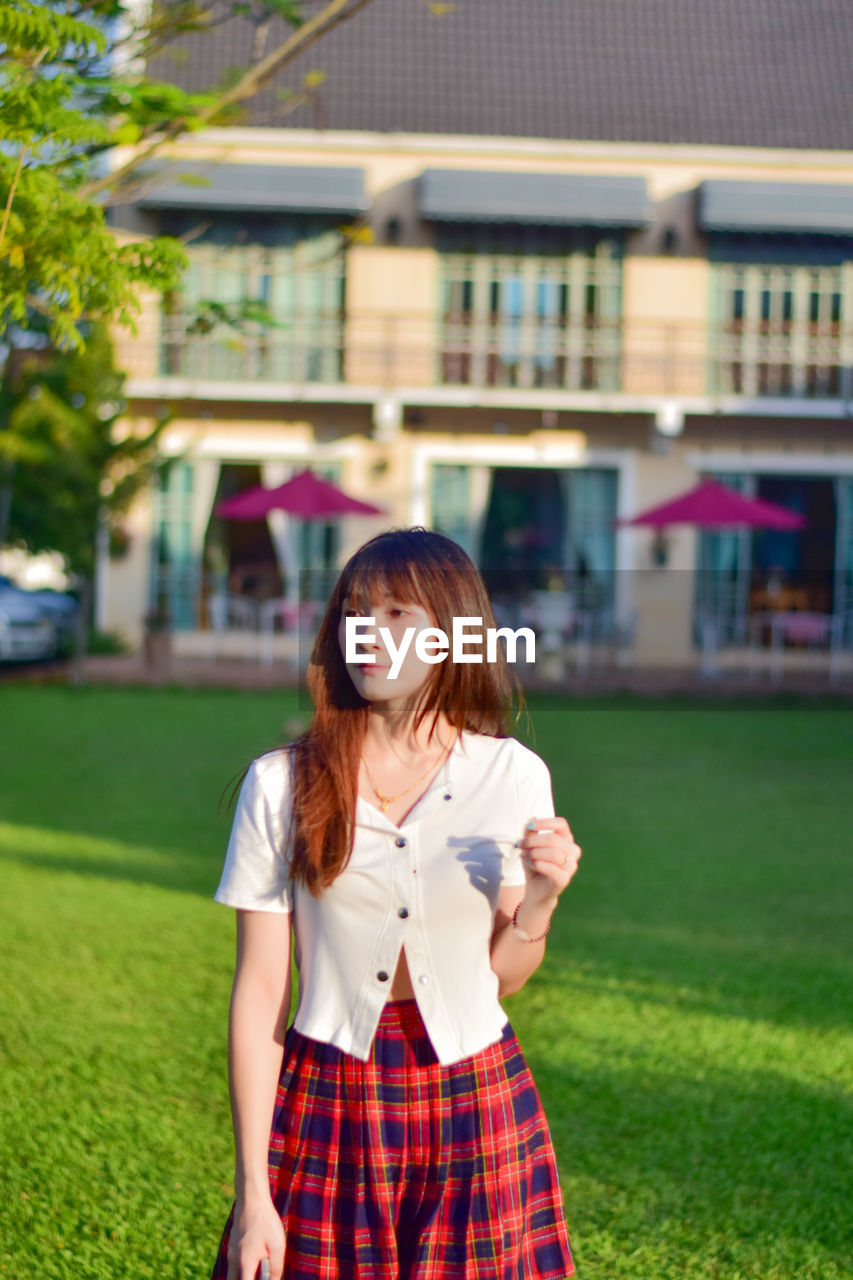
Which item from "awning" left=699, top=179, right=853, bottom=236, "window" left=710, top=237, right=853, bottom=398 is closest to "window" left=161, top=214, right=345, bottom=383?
"awning" left=699, top=179, right=853, bottom=236

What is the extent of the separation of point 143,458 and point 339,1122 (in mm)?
15436

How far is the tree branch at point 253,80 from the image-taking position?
4605mm

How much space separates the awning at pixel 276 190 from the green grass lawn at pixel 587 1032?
11689mm

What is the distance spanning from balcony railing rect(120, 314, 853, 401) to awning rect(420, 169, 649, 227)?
1.53 m

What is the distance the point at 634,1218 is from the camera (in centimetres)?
343

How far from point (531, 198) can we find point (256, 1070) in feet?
63.0

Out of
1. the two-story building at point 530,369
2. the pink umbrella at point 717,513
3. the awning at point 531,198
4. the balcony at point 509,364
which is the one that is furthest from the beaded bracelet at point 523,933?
the awning at point 531,198

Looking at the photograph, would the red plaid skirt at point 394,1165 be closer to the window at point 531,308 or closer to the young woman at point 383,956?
the young woman at point 383,956

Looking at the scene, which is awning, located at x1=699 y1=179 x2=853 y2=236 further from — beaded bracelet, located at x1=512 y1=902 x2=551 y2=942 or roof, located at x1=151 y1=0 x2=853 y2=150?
beaded bracelet, located at x1=512 y1=902 x2=551 y2=942

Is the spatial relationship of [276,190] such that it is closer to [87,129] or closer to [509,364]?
[509,364]

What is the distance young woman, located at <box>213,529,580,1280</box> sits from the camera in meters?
1.84

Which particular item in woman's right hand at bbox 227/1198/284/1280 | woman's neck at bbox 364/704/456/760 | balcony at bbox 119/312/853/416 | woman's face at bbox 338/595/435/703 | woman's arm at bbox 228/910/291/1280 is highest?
balcony at bbox 119/312/853/416

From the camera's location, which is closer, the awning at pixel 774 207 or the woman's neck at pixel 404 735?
the woman's neck at pixel 404 735

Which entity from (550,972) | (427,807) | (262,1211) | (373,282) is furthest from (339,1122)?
(373,282)
